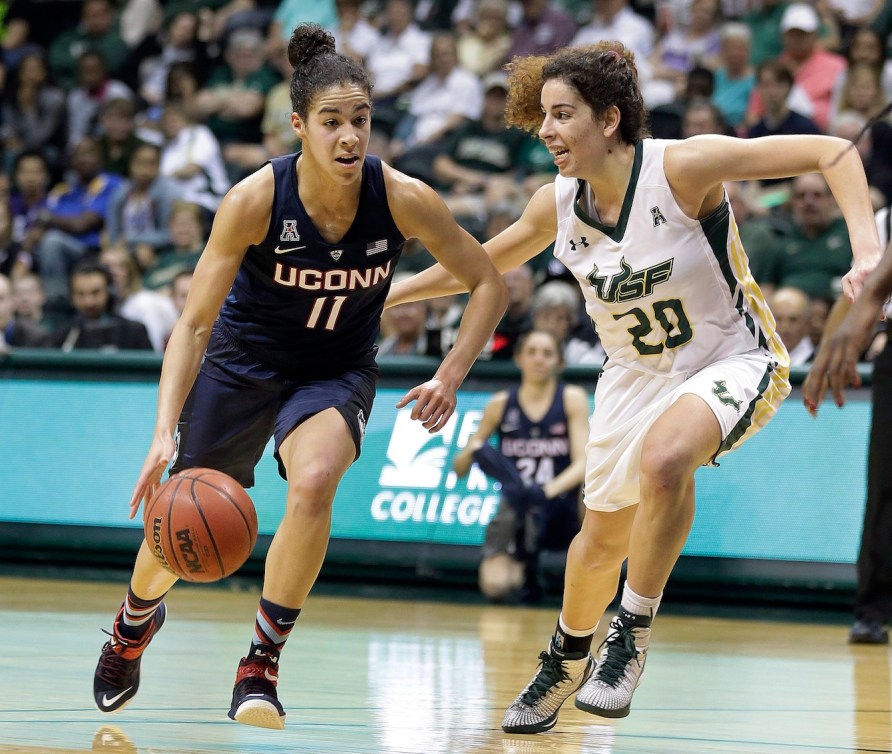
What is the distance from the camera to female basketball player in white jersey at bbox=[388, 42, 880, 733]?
4.61 meters

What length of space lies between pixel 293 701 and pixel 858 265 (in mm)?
2541

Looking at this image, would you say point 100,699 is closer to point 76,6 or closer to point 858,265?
point 858,265

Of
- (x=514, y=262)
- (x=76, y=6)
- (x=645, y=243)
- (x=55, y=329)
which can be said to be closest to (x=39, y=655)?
(x=514, y=262)

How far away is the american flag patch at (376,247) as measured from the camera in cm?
496

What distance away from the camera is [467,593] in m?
9.48

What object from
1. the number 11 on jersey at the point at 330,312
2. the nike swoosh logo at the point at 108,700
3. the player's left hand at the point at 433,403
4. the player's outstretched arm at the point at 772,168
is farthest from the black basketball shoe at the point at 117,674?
the player's outstretched arm at the point at 772,168

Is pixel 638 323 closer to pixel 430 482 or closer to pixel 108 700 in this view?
pixel 108 700

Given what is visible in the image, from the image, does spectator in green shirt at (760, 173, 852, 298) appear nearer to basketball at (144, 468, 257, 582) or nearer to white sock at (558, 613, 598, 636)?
white sock at (558, 613, 598, 636)

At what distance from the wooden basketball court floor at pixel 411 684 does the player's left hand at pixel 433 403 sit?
0.96 m

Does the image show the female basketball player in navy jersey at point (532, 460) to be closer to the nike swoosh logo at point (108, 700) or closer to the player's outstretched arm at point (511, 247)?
the player's outstretched arm at point (511, 247)

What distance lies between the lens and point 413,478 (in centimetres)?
952

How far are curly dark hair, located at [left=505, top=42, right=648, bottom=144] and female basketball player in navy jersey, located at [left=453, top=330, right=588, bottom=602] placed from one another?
4.23m

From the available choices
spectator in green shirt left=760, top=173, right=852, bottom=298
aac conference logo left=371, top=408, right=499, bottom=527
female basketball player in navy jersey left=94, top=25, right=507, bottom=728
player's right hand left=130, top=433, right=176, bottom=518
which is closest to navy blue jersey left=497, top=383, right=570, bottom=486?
aac conference logo left=371, top=408, right=499, bottom=527

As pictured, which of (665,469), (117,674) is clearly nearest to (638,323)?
(665,469)
